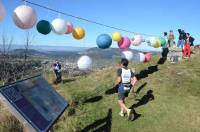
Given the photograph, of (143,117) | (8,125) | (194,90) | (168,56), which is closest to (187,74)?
(194,90)

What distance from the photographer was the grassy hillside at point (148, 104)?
455 inches

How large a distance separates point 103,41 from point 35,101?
25.1ft

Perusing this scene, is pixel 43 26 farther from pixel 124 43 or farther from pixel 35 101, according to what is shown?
pixel 35 101

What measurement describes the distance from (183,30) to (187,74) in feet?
19.5

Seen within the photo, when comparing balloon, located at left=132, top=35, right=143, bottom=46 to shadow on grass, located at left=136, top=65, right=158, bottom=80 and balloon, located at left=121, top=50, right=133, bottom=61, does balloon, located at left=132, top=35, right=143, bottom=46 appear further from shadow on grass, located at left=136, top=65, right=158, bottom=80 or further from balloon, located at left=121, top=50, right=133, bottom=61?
shadow on grass, located at left=136, top=65, right=158, bottom=80

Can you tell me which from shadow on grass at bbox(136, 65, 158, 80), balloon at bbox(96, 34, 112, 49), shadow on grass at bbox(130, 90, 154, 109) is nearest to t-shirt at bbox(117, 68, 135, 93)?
shadow on grass at bbox(130, 90, 154, 109)

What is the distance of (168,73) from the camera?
1800cm

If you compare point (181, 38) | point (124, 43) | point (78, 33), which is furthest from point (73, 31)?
point (181, 38)

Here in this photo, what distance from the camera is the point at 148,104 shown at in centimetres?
1401

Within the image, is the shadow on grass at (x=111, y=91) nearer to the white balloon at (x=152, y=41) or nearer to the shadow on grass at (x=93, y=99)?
the shadow on grass at (x=93, y=99)

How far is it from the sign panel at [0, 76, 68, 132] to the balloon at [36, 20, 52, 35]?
13.4ft

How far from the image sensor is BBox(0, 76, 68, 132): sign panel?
6508 mm

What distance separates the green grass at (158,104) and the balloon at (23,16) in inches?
147

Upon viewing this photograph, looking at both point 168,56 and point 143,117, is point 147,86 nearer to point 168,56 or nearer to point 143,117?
point 143,117
